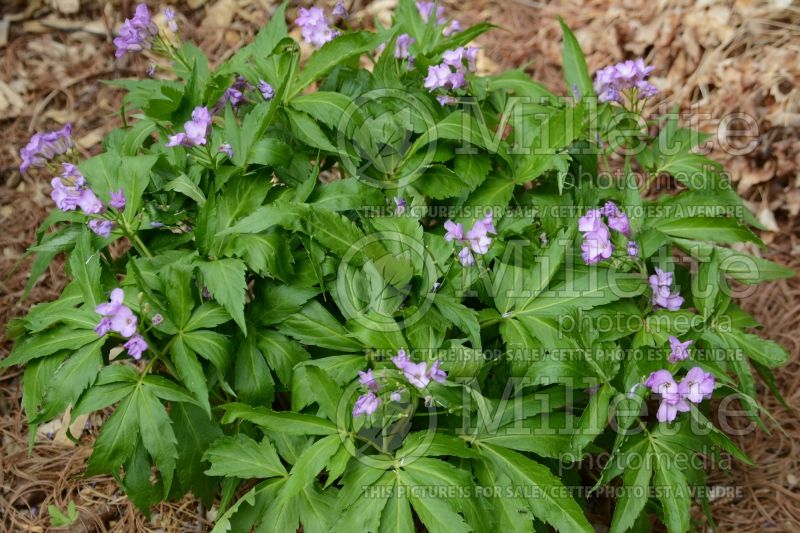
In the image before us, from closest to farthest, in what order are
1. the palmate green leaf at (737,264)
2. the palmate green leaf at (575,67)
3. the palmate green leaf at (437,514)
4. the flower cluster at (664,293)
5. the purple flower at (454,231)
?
1. the palmate green leaf at (437,514)
2. the purple flower at (454,231)
3. the flower cluster at (664,293)
4. the palmate green leaf at (737,264)
5. the palmate green leaf at (575,67)

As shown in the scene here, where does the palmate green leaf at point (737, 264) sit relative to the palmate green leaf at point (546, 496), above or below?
above

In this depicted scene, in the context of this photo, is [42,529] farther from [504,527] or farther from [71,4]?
[71,4]

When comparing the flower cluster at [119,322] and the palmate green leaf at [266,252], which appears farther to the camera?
the palmate green leaf at [266,252]

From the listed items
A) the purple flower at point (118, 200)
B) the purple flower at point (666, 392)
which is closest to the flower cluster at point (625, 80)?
the purple flower at point (666, 392)

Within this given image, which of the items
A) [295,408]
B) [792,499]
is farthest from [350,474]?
[792,499]

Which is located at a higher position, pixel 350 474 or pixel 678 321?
pixel 678 321

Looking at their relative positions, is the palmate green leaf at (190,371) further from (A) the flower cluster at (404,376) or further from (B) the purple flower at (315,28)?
(B) the purple flower at (315,28)

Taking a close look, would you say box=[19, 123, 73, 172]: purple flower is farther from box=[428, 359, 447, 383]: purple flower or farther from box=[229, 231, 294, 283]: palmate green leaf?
box=[428, 359, 447, 383]: purple flower
